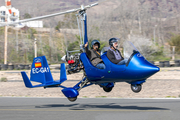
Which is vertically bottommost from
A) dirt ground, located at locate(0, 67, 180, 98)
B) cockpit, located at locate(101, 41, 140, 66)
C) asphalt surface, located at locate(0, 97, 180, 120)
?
dirt ground, located at locate(0, 67, 180, 98)

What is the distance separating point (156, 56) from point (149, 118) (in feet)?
130

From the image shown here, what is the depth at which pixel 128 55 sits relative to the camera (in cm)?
802

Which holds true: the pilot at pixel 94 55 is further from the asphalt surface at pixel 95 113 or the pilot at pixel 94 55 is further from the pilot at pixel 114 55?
the asphalt surface at pixel 95 113

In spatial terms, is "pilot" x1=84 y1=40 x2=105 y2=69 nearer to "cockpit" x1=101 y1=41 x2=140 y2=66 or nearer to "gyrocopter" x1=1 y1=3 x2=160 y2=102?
"gyrocopter" x1=1 y1=3 x2=160 y2=102

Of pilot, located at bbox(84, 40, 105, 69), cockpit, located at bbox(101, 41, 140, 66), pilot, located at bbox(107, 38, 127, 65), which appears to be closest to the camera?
cockpit, located at bbox(101, 41, 140, 66)

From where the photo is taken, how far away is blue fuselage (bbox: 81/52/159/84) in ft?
25.5

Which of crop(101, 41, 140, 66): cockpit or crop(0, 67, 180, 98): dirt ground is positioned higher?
crop(101, 41, 140, 66): cockpit

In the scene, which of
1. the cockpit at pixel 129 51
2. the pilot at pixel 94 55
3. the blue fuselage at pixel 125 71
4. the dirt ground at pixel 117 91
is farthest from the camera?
the dirt ground at pixel 117 91

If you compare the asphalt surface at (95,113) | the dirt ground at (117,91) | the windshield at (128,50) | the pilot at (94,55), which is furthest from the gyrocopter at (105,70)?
the dirt ground at (117,91)

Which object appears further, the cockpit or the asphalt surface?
the cockpit

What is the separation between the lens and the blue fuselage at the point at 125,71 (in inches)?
305

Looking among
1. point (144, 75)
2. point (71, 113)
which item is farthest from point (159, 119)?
point (71, 113)

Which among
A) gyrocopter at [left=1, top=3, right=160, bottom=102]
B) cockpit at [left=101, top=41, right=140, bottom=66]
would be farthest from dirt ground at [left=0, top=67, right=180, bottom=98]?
cockpit at [left=101, top=41, right=140, bottom=66]

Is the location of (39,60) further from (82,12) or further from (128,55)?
(128,55)
